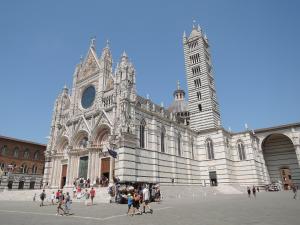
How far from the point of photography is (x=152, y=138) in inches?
1188

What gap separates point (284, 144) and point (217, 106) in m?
15.3

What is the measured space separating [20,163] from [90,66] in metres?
22.6

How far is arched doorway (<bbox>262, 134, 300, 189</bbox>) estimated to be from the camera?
4356cm

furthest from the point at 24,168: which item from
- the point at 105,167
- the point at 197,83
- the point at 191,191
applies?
the point at 197,83

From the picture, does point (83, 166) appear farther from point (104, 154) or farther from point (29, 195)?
point (29, 195)

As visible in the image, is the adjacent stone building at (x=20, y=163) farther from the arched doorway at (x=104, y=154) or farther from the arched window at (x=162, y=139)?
the arched window at (x=162, y=139)

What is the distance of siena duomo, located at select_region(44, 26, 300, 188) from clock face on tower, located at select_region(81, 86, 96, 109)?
0.47 ft

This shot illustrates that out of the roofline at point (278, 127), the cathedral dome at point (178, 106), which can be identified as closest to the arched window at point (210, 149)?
the roofline at point (278, 127)

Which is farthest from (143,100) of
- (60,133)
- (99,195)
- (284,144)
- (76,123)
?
(284,144)

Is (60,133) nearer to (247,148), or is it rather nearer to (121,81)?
(121,81)

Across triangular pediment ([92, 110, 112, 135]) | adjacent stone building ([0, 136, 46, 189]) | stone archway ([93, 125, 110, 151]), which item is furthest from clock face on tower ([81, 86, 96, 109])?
adjacent stone building ([0, 136, 46, 189])

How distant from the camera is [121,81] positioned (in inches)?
1127

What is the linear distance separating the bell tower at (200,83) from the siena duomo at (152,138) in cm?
18

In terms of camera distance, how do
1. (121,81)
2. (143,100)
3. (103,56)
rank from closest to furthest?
(121,81)
(103,56)
(143,100)
